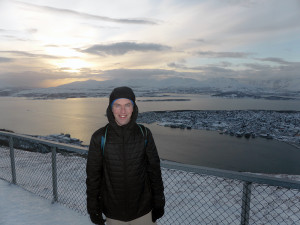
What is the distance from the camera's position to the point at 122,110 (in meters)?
1.97

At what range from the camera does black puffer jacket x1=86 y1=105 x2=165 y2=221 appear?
196 centimetres

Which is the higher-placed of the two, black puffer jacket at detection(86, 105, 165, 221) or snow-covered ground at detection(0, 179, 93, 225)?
black puffer jacket at detection(86, 105, 165, 221)

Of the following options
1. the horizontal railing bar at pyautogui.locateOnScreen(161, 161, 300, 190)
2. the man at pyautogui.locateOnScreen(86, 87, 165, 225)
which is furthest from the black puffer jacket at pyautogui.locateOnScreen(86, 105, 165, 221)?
the horizontal railing bar at pyautogui.locateOnScreen(161, 161, 300, 190)

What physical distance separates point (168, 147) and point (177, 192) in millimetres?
22752

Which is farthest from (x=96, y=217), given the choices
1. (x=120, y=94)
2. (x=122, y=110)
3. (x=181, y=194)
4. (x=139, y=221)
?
(x=181, y=194)

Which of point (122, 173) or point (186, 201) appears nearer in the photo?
point (122, 173)

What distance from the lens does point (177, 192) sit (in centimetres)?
766

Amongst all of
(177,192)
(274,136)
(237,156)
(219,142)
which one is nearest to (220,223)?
(177,192)

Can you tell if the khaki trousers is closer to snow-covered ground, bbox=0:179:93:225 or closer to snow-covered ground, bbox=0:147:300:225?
snow-covered ground, bbox=0:179:93:225

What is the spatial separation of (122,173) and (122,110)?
1.88 ft

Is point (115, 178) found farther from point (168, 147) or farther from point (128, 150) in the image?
point (168, 147)

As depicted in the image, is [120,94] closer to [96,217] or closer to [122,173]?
[122,173]

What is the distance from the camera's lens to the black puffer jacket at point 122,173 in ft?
6.42

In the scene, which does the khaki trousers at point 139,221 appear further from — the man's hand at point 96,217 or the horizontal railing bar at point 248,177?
the horizontal railing bar at point 248,177
